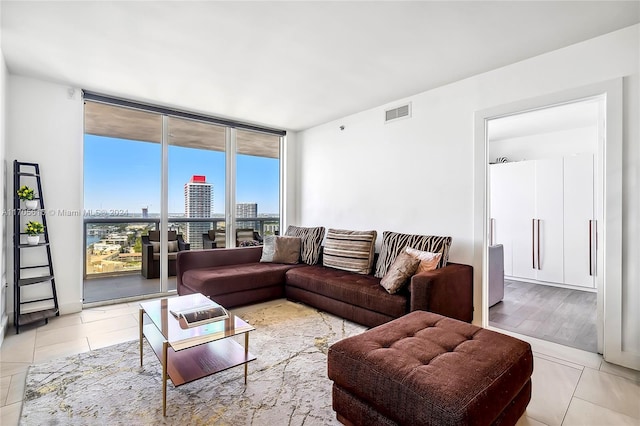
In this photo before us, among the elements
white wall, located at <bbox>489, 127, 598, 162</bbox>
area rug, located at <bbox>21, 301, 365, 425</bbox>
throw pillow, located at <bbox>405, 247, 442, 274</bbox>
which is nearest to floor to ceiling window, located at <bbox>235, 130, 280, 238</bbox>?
area rug, located at <bbox>21, 301, 365, 425</bbox>

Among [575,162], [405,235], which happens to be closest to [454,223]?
[405,235]

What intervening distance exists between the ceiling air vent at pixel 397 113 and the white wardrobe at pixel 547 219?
2.72 meters

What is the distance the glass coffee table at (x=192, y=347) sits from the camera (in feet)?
6.10

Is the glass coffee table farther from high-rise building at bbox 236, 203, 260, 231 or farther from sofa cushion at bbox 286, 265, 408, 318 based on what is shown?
high-rise building at bbox 236, 203, 260, 231

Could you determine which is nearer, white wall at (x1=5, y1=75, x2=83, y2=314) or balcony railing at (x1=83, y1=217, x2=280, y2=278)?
white wall at (x1=5, y1=75, x2=83, y2=314)

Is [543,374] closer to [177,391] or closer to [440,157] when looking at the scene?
[440,157]

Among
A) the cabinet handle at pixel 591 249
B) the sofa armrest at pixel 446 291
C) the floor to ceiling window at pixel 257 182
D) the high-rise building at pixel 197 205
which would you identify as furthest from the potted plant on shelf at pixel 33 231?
the cabinet handle at pixel 591 249

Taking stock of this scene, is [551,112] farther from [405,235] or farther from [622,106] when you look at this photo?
[405,235]

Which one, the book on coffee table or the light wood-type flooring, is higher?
the book on coffee table

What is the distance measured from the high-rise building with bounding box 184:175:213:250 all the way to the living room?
3.46ft

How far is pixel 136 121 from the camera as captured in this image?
4172 mm

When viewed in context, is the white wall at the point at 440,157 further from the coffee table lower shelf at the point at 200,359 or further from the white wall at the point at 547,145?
the white wall at the point at 547,145

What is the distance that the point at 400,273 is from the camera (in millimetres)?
2936

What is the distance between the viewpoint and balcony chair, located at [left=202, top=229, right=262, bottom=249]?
479cm
